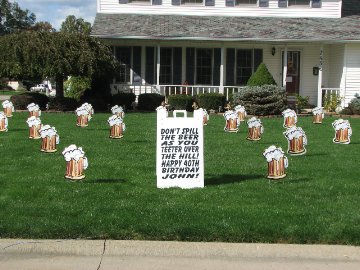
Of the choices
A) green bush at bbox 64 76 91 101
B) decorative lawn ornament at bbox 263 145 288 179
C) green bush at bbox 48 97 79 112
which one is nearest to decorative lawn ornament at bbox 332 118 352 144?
decorative lawn ornament at bbox 263 145 288 179

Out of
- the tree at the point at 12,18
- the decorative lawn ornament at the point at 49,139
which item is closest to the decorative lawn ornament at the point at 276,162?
the decorative lawn ornament at the point at 49,139

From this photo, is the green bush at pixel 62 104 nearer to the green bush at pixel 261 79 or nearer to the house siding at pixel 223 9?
the house siding at pixel 223 9

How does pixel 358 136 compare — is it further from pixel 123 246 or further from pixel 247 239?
pixel 123 246

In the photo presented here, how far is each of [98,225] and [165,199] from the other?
129 cm

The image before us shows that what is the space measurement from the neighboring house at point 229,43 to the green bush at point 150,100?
102cm

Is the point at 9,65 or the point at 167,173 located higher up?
the point at 9,65

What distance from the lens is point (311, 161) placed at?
1005 centimetres

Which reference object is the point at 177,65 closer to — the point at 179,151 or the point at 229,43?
the point at 229,43

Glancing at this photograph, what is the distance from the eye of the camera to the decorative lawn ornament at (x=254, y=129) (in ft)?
38.5

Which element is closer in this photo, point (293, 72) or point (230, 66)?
point (230, 66)

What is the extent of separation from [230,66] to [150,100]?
412 centimetres

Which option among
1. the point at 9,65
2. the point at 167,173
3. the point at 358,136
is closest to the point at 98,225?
the point at 167,173

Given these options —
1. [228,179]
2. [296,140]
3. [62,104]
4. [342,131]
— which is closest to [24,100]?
[62,104]

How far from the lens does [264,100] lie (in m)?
18.8
